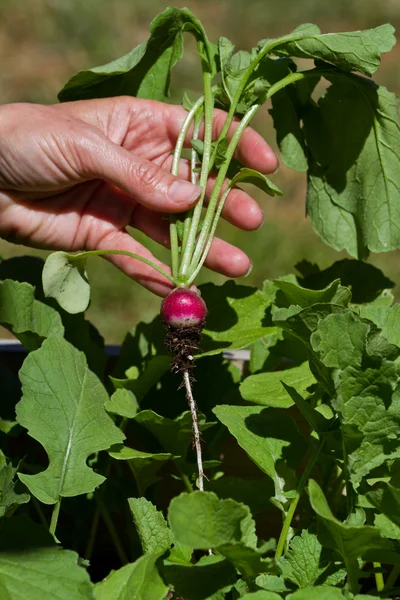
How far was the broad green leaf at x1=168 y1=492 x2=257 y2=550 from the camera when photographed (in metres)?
0.95

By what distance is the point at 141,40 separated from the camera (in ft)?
18.4

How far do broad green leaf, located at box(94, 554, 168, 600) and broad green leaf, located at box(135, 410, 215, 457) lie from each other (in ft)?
0.91

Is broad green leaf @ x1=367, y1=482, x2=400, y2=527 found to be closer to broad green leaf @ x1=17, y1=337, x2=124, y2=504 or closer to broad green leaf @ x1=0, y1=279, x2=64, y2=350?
broad green leaf @ x1=17, y1=337, x2=124, y2=504

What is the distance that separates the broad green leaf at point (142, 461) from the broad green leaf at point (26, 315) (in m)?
0.28

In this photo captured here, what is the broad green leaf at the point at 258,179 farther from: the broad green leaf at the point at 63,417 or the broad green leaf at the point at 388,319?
the broad green leaf at the point at 63,417

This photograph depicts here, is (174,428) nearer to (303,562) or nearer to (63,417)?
(63,417)

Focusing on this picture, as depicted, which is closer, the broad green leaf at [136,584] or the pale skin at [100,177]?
the broad green leaf at [136,584]

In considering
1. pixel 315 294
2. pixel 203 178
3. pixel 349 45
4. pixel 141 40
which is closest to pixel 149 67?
pixel 203 178

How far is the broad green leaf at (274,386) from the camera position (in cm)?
132

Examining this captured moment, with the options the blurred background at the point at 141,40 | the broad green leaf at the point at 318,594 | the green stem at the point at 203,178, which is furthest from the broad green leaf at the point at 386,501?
the blurred background at the point at 141,40

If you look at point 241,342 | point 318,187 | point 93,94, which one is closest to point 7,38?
point 93,94

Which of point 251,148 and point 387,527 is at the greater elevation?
point 251,148

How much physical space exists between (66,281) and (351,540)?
80 centimetres

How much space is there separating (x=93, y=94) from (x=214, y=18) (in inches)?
173
